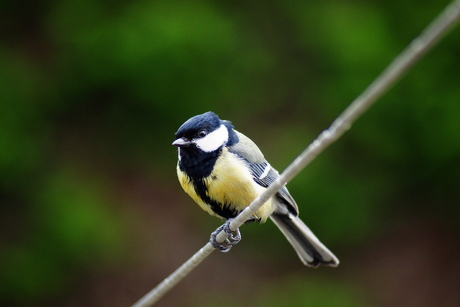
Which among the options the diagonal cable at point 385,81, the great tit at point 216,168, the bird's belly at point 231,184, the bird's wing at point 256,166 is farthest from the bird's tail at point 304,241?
the diagonal cable at point 385,81

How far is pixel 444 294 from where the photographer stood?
358 cm

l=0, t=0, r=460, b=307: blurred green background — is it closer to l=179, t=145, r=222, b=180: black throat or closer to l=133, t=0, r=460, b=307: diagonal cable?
l=179, t=145, r=222, b=180: black throat

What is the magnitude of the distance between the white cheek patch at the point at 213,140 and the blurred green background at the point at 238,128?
4.90 feet

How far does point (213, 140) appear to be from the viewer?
5.67ft

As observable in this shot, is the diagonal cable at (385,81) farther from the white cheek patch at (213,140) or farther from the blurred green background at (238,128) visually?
the blurred green background at (238,128)

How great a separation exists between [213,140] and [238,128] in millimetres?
1983

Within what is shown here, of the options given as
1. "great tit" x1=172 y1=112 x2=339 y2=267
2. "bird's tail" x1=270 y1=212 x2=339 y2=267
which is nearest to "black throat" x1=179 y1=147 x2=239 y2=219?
"great tit" x1=172 y1=112 x2=339 y2=267

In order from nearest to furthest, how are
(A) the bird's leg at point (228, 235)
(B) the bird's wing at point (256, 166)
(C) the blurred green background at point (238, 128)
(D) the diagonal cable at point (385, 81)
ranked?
(D) the diagonal cable at point (385, 81), (A) the bird's leg at point (228, 235), (B) the bird's wing at point (256, 166), (C) the blurred green background at point (238, 128)

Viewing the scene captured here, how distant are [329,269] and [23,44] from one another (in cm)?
255

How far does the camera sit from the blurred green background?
3240 millimetres

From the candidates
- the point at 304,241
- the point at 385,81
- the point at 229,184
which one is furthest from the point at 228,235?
the point at 385,81

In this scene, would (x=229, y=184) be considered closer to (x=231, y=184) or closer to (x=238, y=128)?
(x=231, y=184)

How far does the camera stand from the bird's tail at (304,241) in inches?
80.0

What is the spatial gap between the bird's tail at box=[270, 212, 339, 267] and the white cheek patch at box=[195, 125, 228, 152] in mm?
445
